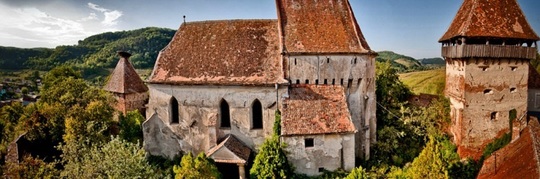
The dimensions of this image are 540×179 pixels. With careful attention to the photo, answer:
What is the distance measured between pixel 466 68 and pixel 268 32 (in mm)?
14589

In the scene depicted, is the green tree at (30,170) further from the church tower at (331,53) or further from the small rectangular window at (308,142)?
the church tower at (331,53)

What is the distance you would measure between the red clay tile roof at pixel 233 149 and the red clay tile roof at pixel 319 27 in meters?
7.62

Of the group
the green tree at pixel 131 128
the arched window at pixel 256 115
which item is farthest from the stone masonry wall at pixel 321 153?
the green tree at pixel 131 128

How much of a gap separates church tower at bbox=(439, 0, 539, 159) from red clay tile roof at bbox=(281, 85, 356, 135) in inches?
356

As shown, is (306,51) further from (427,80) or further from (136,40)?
(136,40)

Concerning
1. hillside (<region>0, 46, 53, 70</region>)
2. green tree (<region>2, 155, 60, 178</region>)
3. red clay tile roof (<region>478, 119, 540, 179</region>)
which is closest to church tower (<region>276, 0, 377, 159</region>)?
red clay tile roof (<region>478, 119, 540, 179</region>)

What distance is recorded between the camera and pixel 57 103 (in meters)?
33.3

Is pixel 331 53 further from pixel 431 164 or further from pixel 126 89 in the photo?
pixel 126 89

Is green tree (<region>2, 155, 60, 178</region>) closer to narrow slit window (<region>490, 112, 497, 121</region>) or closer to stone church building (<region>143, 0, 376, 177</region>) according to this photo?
stone church building (<region>143, 0, 376, 177</region>)

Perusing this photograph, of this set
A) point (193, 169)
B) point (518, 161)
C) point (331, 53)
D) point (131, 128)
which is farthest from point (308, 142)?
point (131, 128)

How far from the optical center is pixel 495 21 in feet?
81.5

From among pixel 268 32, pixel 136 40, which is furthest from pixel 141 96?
pixel 136 40

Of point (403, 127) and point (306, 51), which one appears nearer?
point (306, 51)

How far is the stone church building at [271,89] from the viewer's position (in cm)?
2384
